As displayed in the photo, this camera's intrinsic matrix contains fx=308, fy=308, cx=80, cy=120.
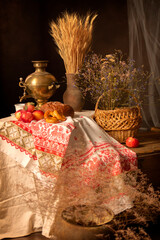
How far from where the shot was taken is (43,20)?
351cm

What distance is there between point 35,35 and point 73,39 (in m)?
0.95

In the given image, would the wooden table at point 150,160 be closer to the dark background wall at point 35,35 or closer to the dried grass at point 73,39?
the dried grass at point 73,39

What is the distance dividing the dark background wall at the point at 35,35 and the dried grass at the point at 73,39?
69 centimetres

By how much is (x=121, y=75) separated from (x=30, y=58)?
1.42 meters

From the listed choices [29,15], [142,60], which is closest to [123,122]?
[142,60]

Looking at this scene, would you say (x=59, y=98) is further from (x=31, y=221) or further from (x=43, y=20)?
(x=31, y=221)

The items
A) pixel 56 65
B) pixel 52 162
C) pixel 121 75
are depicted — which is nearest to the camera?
pixel 52 162

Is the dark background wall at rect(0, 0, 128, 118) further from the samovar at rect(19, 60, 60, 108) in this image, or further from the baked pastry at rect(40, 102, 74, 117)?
the baked pastry at rect(40, 102, 74, 117)

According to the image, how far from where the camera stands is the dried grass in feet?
8.71

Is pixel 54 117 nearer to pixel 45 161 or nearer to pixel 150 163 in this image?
pixel 45 161

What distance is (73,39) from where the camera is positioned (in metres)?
2.66

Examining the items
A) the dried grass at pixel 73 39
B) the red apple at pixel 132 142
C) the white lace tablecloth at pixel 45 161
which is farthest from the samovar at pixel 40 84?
the red apple at pixel 132 142

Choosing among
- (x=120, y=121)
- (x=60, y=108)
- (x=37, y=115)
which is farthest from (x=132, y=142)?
(x=37, y=115)

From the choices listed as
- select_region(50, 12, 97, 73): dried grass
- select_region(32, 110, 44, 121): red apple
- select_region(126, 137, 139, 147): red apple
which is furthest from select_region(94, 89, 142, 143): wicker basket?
select_region(50, 12, 97, 73): dried grass
